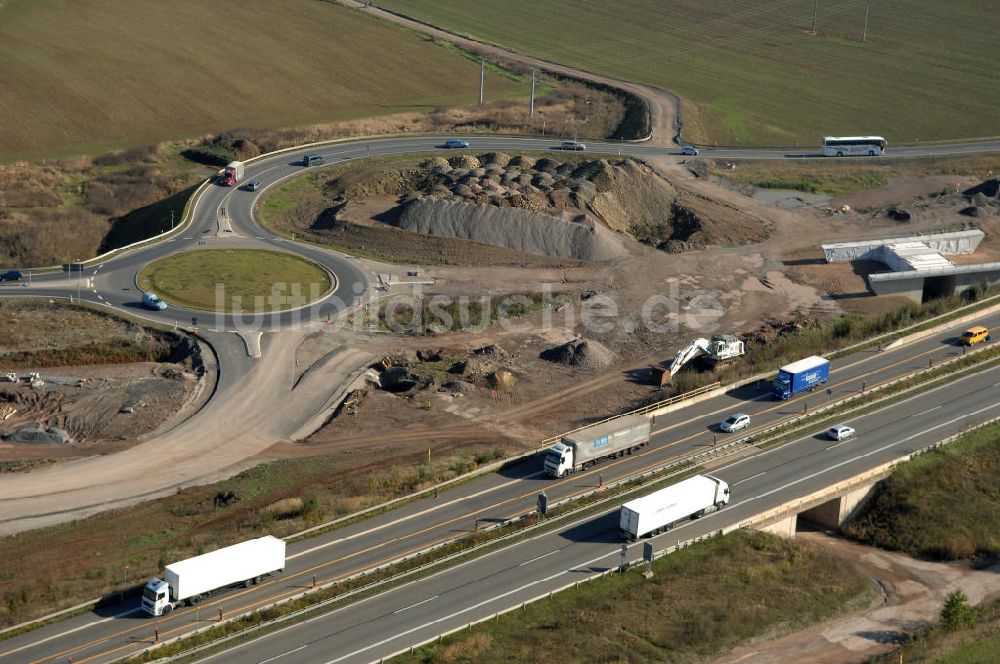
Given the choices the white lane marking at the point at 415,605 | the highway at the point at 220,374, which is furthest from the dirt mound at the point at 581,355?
the white lane marking at the point at 415,605

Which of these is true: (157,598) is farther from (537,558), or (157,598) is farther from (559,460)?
(559,460)

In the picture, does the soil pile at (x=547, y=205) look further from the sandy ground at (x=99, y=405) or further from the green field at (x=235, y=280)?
the sandy ground at (x=99, y=405)

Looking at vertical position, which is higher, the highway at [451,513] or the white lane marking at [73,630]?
the highway at [451,513]

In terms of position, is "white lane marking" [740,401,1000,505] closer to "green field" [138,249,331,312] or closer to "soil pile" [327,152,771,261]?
"soil pile" [327,152,771,261]

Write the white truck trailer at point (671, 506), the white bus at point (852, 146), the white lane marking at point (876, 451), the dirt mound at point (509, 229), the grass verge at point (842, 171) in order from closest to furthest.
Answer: the white truck trailer at point (671, 506)
the white lane marking at point (876, 451)
the dirt mound at point (509, 229)
the grass verge at point (842, 171)
the white bus at point (852, 146)

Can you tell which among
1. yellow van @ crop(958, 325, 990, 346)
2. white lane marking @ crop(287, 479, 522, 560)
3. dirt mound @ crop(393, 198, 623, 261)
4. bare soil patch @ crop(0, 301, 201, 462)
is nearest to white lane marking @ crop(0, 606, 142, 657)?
white lane marking @ crop(287, 479, 522, 560)

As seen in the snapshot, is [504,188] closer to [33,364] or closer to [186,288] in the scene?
[186,288]
